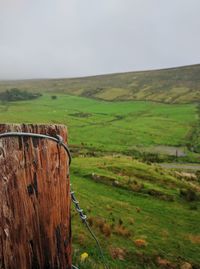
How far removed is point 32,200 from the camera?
211 centimetres

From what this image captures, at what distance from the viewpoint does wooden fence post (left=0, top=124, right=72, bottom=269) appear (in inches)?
80.0

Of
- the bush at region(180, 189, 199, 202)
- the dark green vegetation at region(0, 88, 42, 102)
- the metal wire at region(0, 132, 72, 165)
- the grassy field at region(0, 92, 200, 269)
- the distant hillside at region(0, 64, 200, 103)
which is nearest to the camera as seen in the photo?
the metal wire at region(0, 132, 72, 165)

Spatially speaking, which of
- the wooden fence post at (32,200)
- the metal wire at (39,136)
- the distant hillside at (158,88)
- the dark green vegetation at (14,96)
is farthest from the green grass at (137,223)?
the distant hillside at (158,88)

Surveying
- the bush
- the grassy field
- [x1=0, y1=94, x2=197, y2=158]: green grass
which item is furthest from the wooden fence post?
[x1=0, y1=94, x2=197, y2=158]: green grass

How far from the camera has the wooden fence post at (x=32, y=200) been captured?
6.66 feet

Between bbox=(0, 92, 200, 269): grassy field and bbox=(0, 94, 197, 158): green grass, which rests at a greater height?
bbox=(0, 92, 200, 269): grassy field

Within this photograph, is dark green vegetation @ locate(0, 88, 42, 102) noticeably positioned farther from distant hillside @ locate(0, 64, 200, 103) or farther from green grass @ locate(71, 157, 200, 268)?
green grass @ locate(71, 157, 200, 268)

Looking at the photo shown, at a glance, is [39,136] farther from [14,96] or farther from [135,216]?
[14,96]

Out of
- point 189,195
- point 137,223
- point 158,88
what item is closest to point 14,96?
point 158,88

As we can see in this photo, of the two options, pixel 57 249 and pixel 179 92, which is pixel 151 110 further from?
pixel 57 249

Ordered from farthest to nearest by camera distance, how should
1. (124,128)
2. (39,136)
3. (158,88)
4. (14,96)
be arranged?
(158,88) → (14,96) → (124,128) → (39,136)

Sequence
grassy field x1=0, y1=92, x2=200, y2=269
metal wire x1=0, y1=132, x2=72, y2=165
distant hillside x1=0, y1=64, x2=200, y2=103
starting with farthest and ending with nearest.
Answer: distant hillside x1=0, y1=64, x2=200, y2=103 → grassy field x1=0, y1=92, x2=200, y2=269 → metal wire x1=0, y1=132, x2=72, y2=165

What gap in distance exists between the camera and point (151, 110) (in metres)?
99.4

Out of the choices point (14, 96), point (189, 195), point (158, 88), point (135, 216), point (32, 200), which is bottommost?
point (189, 195)
